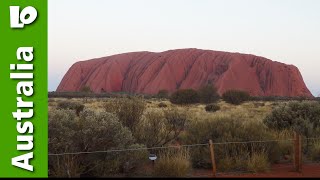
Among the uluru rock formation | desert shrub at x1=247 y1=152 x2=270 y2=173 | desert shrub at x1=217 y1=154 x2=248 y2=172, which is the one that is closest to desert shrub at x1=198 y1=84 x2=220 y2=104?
the uluru rock formation

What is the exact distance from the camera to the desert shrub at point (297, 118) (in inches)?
662

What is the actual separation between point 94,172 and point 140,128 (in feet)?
11.6

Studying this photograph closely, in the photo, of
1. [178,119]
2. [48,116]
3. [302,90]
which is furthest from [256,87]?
[48,116]

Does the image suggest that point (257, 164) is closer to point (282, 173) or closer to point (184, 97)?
point (282, 173)

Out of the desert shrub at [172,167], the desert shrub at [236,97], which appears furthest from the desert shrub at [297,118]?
the desert shrub at [236,97]

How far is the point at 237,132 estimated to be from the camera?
1433 cm

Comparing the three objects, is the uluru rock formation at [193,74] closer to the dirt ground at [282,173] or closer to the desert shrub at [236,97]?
the desert shrub at [236,97]

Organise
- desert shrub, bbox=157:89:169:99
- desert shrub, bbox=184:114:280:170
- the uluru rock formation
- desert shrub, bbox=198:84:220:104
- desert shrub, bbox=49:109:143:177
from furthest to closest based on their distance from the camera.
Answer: the uluru rock formation → desert shrub, bbox=157:89:169:99 → desert shrub, bbox=198:84:220:104 → desert shrub, bbox=184:114:280:170 → desert shrub, bbox=49:109:143:177

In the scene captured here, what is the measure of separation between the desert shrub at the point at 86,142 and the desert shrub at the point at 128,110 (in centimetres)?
256

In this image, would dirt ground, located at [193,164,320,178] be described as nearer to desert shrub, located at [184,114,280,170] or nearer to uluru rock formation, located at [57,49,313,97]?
desert shrub, located at [184,114,280,170]

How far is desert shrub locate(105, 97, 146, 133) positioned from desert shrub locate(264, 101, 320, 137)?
17.8 ft

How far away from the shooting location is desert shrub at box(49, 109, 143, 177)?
1091 cm

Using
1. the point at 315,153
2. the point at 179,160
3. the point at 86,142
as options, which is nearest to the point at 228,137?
the point at 179,160

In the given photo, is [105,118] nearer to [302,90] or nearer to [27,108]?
[27,108]
